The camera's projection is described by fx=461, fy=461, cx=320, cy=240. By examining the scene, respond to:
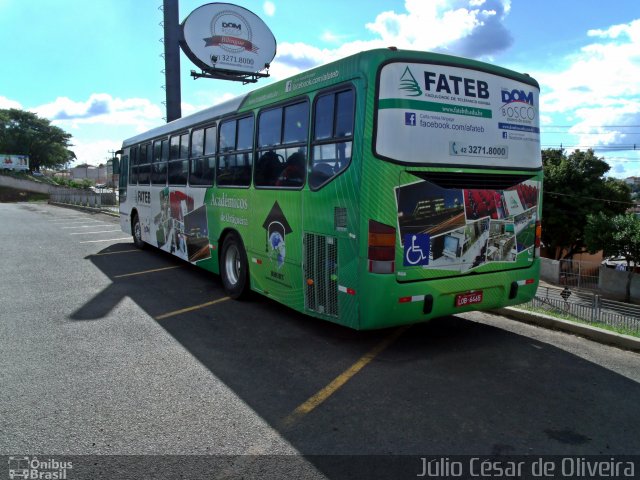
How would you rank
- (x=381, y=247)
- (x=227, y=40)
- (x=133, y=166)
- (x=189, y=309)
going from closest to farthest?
1. (x=381, y=247)
2. (x=189, y=309)
3. (x=133, y=166)
4. (x=227, y=40)

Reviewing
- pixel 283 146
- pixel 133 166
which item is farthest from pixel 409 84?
pixel 133 166

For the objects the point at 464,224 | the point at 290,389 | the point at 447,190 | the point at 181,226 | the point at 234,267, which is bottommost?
the point at 290,389

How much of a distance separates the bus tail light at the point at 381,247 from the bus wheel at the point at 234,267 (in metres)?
2.98

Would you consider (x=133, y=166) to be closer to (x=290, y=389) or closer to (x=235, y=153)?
(x=235, y=153)

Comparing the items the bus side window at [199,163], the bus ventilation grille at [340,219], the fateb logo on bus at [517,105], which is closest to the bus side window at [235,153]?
the bus side window at [199,163]

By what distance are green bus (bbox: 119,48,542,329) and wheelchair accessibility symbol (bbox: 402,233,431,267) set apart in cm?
1

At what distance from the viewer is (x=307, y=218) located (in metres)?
5.51

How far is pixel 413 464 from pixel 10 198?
7572cm

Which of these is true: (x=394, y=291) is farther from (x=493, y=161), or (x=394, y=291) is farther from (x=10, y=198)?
(x=10, y=198)

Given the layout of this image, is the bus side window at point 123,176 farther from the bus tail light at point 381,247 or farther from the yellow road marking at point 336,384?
the bus tail light at point 381,247

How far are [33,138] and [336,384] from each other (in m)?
95.8

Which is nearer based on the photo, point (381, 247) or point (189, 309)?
point (381, 247)

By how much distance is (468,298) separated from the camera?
17.2 ft

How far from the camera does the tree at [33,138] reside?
80688 millimetres
